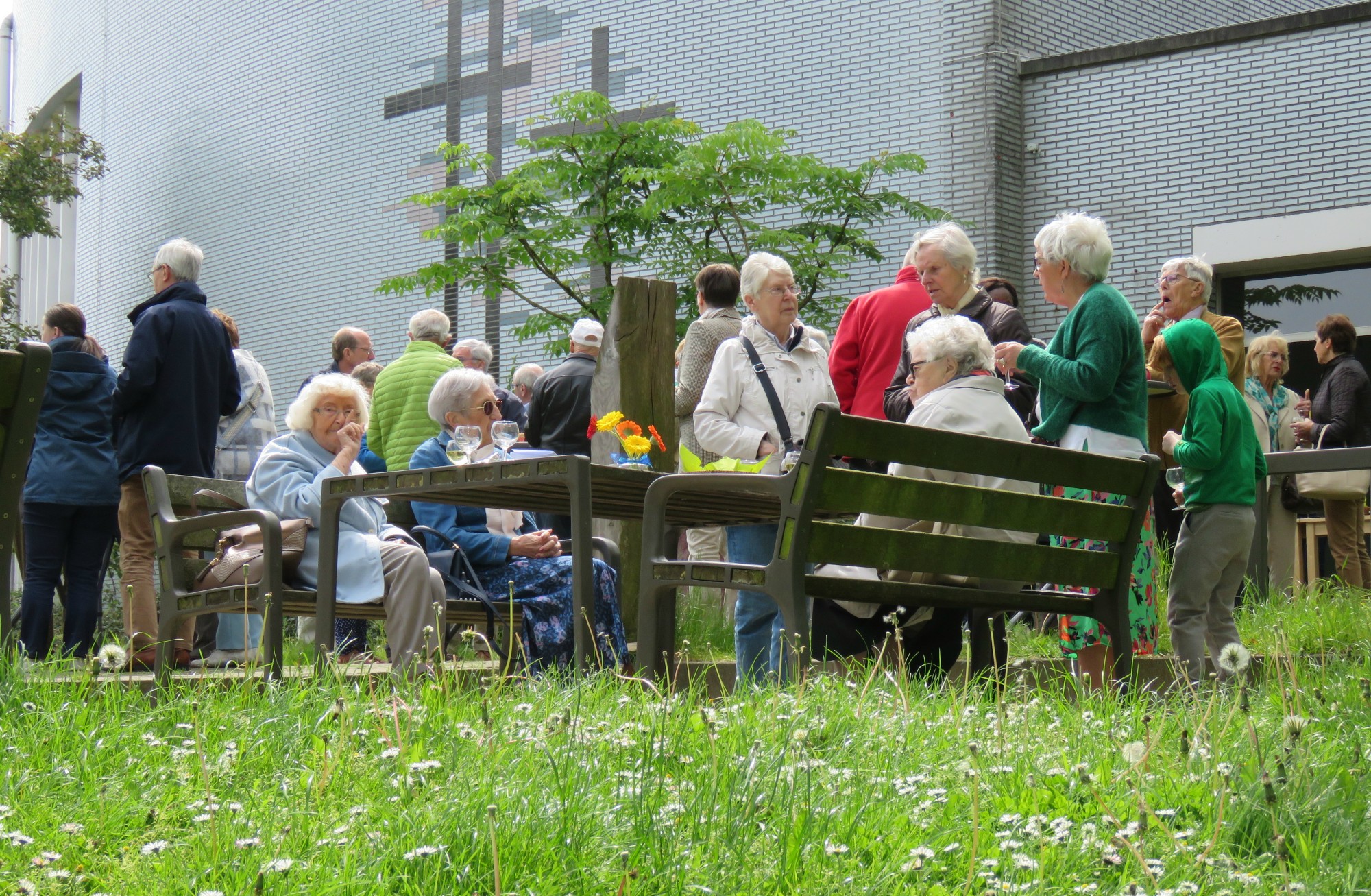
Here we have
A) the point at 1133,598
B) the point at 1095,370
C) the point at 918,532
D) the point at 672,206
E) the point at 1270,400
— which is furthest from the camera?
the point at 672,206

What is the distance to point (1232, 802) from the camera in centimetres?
295

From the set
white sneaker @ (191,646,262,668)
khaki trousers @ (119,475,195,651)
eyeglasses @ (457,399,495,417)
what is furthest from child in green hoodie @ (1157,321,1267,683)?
khaki trousers @ (119,475,195,651)

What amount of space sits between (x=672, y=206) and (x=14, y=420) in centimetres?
1105

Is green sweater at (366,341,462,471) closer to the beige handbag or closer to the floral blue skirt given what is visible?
the floral blue skirt

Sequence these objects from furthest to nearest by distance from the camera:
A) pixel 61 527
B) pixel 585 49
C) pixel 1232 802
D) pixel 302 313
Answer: pixel 302 313 < pixel 585 49 < pixel 61 527 < pixel 1232 802

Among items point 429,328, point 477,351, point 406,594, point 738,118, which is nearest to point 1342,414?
point 477,351

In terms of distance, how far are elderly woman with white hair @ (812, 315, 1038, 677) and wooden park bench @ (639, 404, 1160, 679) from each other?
194mm

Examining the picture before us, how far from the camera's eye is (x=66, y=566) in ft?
25.3

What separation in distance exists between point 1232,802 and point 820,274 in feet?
42.2

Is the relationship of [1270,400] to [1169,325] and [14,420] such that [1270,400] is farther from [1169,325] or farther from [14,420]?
[14,420]

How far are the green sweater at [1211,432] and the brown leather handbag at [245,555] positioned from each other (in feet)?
10.8

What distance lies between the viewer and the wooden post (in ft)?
26.2

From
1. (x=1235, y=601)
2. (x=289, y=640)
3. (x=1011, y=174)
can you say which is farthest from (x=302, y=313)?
(x=1235, y=601)

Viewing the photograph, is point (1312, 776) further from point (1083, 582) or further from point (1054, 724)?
point (1083, 582)
